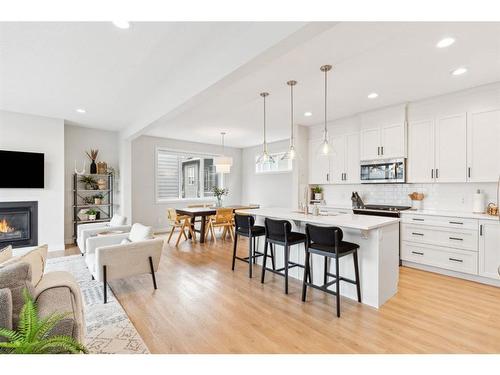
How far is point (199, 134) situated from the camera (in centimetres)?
676

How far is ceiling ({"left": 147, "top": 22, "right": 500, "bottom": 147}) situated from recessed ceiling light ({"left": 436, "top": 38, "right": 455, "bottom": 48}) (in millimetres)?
42

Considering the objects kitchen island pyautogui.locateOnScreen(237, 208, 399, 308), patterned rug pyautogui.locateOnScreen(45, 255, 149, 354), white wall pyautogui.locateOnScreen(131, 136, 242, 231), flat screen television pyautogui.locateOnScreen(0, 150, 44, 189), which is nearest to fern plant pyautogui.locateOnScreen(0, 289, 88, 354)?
patterned rug pyautogui.locateOnScreen(45, 255, 149, 354)

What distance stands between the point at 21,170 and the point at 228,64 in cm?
469

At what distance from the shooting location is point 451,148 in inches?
151

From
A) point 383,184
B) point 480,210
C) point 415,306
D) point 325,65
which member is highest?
point 325,65

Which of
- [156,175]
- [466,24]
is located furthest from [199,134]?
[466,24]

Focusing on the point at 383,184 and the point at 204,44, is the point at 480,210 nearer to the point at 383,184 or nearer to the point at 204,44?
the point at 383,184

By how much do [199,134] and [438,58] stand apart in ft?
17.3

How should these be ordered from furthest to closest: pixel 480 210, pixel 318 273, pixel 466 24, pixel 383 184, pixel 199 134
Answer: pixel 199 134
pixel 383 184
pixel 480 210
pixel 318 273
pixel 466 24

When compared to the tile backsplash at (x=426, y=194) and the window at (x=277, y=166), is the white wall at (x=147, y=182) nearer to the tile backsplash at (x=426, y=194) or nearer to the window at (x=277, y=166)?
the window at (x=277, y=166)

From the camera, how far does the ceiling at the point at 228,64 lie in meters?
2.22

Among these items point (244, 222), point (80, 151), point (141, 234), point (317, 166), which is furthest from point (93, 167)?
point (317, 166)

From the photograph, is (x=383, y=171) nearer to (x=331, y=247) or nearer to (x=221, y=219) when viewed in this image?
(x=331, y=247)
